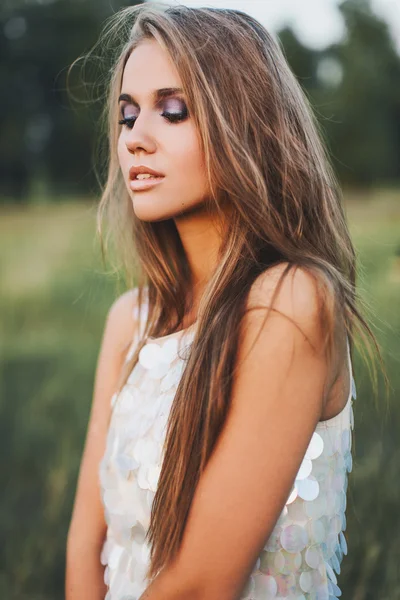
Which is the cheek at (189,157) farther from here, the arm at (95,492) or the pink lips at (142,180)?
the arm at (95,492)

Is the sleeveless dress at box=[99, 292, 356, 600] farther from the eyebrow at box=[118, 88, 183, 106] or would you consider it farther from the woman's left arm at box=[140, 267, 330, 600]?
the eyebrow at box=[118, 88, 183, 106]

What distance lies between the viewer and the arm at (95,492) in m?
1.64

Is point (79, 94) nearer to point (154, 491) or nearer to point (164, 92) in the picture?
point (164, 92)

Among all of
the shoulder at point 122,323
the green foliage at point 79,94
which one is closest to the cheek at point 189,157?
the shoulder at point 122,323

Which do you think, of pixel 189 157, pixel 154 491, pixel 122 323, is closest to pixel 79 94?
pixel 122 323

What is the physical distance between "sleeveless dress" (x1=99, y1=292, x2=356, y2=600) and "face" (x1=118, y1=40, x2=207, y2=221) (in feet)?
0.93

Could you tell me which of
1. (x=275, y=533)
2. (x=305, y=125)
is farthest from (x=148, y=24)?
(x=275, y=533)

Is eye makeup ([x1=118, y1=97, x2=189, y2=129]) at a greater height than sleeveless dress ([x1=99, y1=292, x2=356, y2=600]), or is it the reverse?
eye makeup ([x1=118, y1=97, x2=189, y2=129])

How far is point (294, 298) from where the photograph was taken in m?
Answer: 1.24

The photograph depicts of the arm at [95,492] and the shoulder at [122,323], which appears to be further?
the shoulder at [122,323]

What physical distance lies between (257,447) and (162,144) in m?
0.65

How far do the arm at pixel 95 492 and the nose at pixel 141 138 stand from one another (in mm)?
501

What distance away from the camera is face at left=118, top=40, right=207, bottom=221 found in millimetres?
1444

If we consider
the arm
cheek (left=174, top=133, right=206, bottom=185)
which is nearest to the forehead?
cheek (left=174, top=133, right=206, bottom=185)
